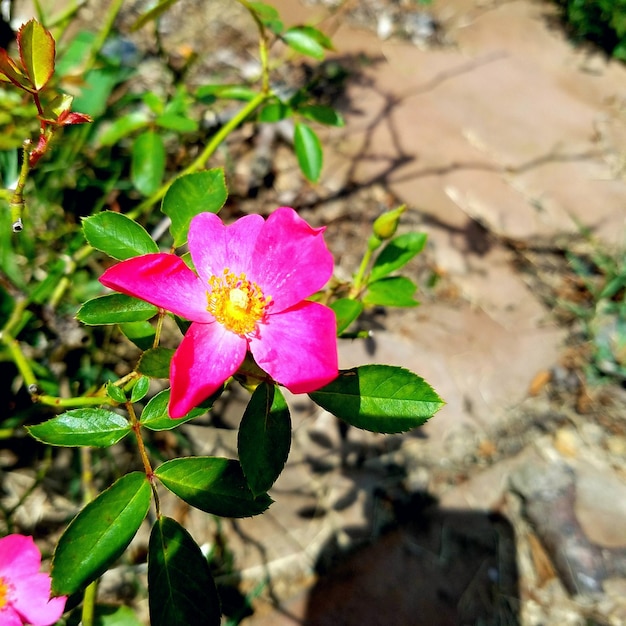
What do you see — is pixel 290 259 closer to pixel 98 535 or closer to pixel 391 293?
pixel 391 293

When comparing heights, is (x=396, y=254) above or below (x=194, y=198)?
below

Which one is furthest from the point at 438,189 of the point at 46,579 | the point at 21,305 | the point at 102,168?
the point at 46,579

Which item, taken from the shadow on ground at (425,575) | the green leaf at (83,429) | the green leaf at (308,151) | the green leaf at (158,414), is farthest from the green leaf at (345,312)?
the shadow on ground at (425,575)

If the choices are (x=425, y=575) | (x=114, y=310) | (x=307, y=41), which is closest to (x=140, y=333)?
(x=114, y=310)

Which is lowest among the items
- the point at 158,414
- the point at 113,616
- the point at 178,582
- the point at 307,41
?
the point at 113,616

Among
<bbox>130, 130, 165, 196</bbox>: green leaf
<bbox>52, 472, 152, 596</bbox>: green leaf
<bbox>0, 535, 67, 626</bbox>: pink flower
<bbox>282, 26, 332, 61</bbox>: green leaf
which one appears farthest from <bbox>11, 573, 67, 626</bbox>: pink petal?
<bbox>282, 26, 332, 61</bbox>: green leaf

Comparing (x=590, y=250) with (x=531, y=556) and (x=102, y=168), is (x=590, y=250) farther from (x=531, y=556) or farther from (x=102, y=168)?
(x=102, y=168)

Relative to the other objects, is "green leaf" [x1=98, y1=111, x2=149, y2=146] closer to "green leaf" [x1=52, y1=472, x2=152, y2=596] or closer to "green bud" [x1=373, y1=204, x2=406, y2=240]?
"green bud" [x1=373, y1=204, x2=406, y2=240]

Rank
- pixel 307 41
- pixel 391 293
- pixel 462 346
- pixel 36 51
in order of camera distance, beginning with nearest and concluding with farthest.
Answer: pixel 36 51, pixel 391 293, pixel 307 41, pixel 462 346
